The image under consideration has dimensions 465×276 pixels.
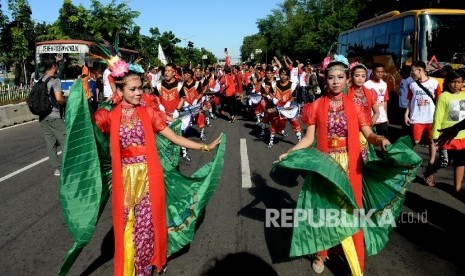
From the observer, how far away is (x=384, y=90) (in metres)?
6.93

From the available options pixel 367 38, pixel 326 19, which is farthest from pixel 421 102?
pixel 326 19

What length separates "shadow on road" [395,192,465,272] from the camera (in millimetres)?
4059

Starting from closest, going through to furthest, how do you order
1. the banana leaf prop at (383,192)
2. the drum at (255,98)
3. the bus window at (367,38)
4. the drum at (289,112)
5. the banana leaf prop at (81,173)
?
1. the banana leaf prop at (81,173)
2. the banana leaf prop at (383,192)
3. the drum at (289,112)
4. the drum at (255,98)
5. the bus window at (367,38)

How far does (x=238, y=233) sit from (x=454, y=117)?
3380 millimetres

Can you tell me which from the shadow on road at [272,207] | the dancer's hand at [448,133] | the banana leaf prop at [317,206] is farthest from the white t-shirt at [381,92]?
the banana leaf prop at [317,206]

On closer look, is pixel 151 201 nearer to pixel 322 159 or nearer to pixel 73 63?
pixel 322 159

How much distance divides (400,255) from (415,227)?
2.78ft

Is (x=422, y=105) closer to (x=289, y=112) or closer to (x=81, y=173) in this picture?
(x=289, y=112)

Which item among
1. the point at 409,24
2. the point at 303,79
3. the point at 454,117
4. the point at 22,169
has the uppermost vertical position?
the point at 409,24

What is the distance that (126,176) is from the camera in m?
3.19

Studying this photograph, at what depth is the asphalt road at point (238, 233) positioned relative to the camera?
12.6 ft

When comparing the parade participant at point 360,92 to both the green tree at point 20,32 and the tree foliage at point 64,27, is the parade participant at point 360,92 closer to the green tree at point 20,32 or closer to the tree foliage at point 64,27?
the tree foliage at point 64,27

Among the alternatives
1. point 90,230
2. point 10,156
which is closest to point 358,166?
point 90,230

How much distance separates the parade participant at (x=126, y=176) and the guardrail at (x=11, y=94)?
16.7m
